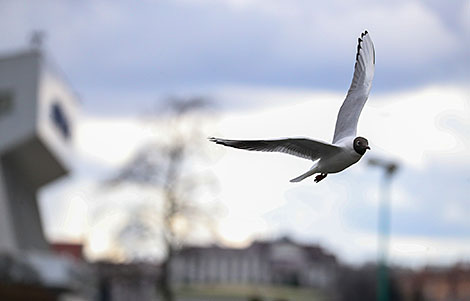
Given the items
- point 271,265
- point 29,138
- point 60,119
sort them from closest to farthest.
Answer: point 29,138
point 60,119
point 271,265

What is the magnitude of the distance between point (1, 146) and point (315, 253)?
403 feet

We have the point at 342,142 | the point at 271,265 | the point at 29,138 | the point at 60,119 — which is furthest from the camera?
the point at 271,265

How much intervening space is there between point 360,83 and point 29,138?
46.4 meters

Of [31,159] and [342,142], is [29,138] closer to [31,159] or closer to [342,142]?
[31,159]

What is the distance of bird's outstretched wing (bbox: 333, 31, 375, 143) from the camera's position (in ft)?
23.2

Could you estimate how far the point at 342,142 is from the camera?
6348mm

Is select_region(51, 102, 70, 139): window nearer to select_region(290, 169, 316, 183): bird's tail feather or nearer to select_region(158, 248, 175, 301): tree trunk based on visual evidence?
select_region(158, 248, 175, 301): tree trunk

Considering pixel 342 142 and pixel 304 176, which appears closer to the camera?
pixel 342 142

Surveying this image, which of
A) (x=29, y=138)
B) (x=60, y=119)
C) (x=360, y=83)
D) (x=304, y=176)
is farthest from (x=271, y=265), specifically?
(x=304, y=176)

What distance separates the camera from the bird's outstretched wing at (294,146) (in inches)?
244

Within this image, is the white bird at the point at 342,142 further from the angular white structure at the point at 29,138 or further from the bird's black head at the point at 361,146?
the angular white structure at the point at 29,138

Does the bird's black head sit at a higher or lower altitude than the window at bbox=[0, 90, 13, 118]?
lower

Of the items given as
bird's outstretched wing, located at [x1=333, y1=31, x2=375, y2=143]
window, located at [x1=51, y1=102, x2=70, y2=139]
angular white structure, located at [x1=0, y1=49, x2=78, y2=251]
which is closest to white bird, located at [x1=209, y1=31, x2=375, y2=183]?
bird's outstretched wing, located at [x1=333, y1=31, x2=375, y2=143]

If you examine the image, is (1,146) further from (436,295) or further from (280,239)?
(280,239)
